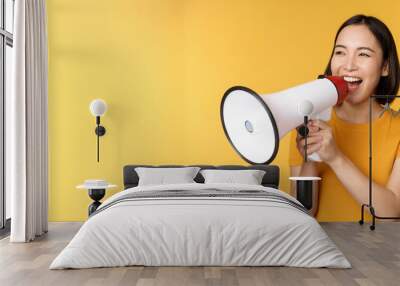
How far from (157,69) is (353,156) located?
260 centimetres

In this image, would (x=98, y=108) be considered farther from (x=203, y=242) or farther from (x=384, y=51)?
(x=384, y=51)

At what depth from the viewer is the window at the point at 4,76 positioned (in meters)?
6.07

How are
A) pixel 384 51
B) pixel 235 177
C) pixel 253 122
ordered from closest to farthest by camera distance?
pixel 253 122 < pixel 235 177 < pixel 384 51

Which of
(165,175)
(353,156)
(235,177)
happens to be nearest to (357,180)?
(353,156)

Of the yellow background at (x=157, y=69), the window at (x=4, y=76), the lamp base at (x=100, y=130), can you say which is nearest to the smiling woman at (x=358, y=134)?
the yellow background at (x=157, y=69)

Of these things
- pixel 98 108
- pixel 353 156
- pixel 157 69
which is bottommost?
pixel 353 156

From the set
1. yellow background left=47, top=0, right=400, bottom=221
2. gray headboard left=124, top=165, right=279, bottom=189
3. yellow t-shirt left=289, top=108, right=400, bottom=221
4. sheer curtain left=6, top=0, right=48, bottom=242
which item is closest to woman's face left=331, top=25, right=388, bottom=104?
yellow background left=47, top=0, right=400, bottom=221

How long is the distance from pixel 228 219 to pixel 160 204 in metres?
0.59

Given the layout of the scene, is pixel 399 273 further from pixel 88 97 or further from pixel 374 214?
pixel 88 97

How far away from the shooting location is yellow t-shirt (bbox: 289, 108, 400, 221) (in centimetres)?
660

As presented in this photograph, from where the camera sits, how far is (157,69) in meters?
6.86

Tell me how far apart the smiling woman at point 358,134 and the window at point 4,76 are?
3350mm

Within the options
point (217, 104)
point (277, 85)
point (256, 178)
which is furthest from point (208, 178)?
point (277, 85)

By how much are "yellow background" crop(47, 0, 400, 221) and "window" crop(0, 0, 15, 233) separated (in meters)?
0.62
